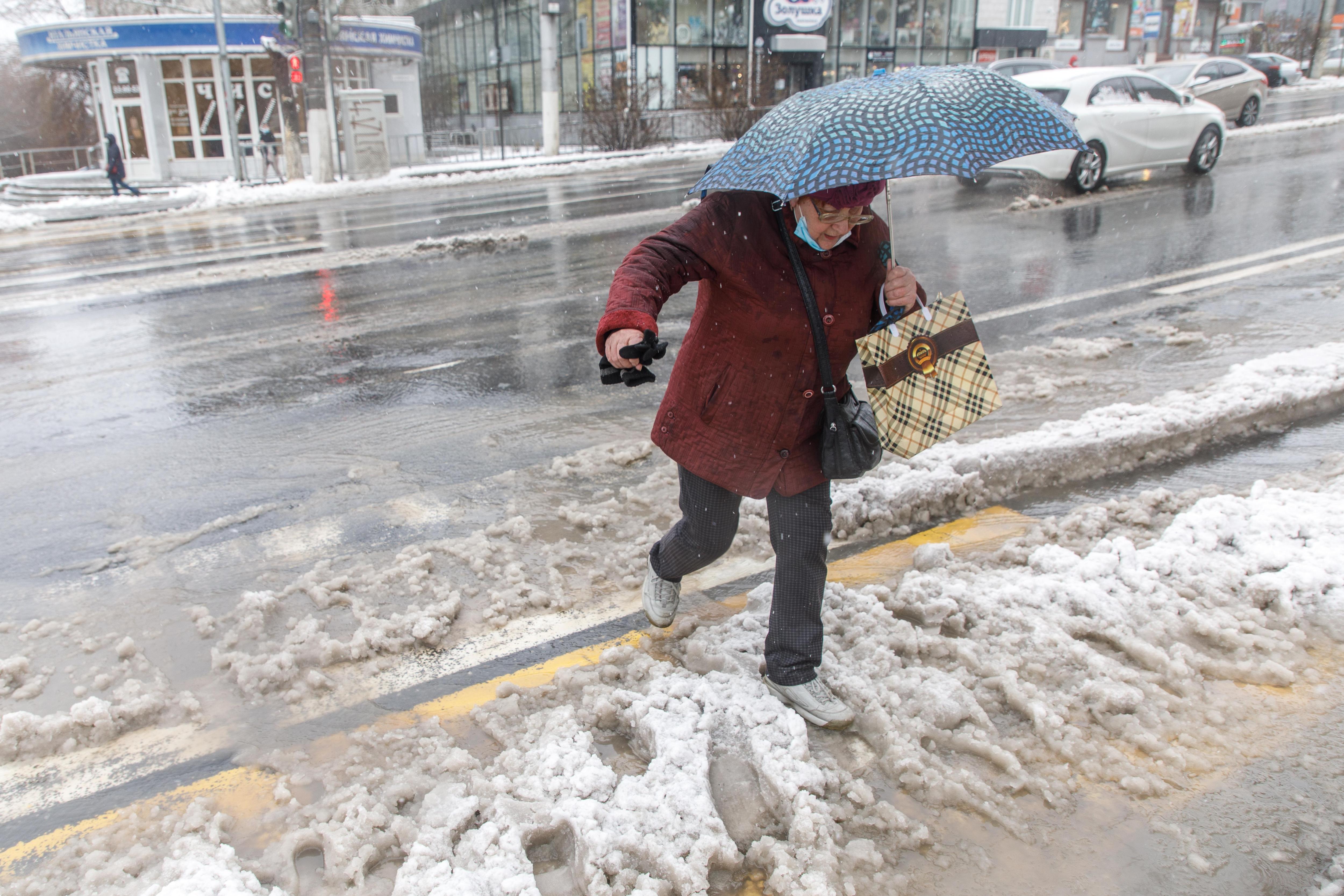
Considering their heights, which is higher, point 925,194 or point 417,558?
point 925,194

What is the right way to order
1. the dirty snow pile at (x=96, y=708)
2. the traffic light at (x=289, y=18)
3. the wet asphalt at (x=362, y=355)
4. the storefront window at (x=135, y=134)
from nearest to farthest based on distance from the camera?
the dirty snow pile at (x=96, y=708) < the wet asphalt at (x=362, y=355) < the traffic light at (x=289, y=18) < the storefront window at (x=135, y=134)

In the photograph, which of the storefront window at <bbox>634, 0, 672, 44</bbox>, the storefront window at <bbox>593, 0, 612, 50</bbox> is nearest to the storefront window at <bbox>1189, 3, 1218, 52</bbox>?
the storefront window at <bbox>634, 0, 672, 44</bbox>

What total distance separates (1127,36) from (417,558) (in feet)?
193

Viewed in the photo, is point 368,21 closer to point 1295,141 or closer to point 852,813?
point 1295,141

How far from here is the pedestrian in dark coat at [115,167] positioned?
2205 centimetres

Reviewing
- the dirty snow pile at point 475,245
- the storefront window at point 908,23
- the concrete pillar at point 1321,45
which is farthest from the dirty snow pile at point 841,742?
the concrete pillar at point 1321,45

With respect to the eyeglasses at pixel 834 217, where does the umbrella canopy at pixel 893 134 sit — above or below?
above

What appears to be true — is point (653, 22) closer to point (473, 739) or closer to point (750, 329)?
point (750, 329)

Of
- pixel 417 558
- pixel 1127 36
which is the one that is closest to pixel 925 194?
pixel 417 558

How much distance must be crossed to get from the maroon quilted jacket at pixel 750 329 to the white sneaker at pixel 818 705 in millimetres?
570

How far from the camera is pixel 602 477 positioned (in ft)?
14.3

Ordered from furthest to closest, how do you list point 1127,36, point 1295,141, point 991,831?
point 1127,36 → point 1295,141 → point 991,831

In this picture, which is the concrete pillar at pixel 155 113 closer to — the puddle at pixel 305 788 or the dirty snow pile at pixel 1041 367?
the dirty snow pile at pixel 1041 367

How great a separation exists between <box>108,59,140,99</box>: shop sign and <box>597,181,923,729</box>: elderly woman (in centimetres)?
3082
